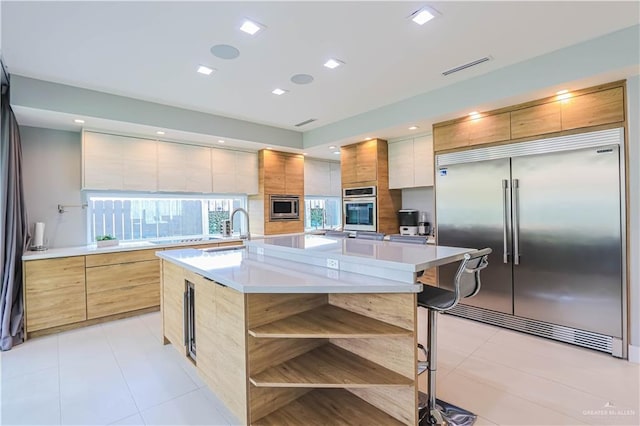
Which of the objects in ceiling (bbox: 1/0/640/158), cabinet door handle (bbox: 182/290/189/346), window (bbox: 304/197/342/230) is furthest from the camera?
window (bbox: 304/197/342/230)

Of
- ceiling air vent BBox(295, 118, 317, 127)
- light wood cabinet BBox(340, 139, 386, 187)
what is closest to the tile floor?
light wood cabinet BBox(340, 139, 386, 187)

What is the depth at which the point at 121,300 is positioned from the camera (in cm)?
371

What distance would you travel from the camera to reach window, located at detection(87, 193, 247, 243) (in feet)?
13.8

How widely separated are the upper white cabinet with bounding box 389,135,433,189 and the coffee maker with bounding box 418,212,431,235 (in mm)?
587

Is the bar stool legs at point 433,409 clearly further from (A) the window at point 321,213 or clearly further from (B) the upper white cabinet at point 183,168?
(A) the window at point 321,213

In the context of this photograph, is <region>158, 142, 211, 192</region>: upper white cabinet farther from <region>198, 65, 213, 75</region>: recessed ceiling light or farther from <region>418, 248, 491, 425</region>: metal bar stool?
<region>418, 248, 491, 425</region>: metal bar stool

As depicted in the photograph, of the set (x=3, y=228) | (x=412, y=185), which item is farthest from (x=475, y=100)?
(x=3, y=228)

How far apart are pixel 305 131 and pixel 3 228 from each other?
4.13 m

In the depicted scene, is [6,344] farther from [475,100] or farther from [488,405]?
[475,100]

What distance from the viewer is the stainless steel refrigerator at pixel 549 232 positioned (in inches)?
106

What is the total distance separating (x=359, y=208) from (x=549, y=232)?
2626 mm

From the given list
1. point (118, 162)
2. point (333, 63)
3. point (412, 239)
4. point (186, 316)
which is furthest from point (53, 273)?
point (412, 239)

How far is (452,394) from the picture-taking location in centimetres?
216

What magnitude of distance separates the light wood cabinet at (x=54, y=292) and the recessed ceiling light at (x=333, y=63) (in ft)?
11.4
